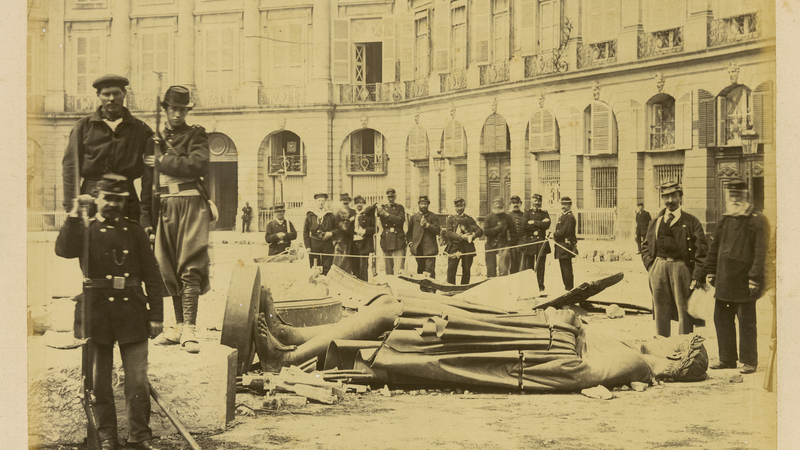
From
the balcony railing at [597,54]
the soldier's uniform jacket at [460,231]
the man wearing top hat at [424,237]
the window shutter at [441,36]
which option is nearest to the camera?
the balcony railing at [597,54]

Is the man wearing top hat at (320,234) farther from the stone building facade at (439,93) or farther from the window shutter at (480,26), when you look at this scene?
the window shutter at (480,26)

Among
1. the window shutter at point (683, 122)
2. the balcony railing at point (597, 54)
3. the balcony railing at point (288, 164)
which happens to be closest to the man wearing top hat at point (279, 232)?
the balcony railing at point (288, 164)

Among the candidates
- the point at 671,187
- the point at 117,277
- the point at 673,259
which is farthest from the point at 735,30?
the point at 117,277

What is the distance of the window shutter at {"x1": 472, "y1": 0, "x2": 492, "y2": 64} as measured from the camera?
592cm

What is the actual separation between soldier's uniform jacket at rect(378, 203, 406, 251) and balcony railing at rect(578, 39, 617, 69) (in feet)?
6.06

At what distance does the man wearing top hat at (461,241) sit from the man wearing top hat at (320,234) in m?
1.05

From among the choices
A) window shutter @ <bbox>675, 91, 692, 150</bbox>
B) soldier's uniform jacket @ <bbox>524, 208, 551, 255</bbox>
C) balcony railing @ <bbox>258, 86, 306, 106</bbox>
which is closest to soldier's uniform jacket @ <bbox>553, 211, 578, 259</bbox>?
soldier's uniform jacket @ <bbox>524, 208, 551, 255</bbox>

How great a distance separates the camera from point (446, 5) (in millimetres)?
5988

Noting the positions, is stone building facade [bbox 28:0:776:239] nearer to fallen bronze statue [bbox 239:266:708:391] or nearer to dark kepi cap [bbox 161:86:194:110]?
dark kepi cap [bbox 161:86:194:110]

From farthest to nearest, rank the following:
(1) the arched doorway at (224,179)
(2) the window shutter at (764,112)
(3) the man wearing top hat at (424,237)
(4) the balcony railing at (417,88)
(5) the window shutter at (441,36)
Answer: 1. (3) the man wearing top hat at (424,237)
2. (4) the balcony railing at (417,88)
3. (5) the window shutter at (441,36)
4. (1) the arched doorway at (224,179)
5. (2) the window shutter at (764,112)

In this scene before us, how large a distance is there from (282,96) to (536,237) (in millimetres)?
2528

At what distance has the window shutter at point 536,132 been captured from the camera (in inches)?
237

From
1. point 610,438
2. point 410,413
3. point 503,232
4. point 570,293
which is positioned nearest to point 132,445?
point 410,413

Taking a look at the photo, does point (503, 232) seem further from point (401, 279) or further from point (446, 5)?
point (446, 5)
